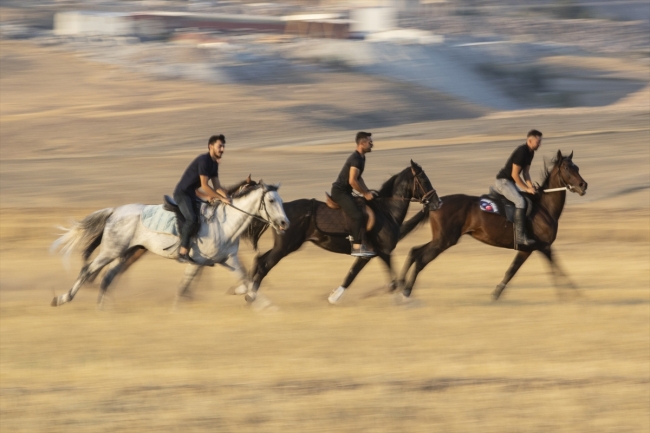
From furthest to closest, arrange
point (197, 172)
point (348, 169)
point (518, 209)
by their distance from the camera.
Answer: point (518, 209)
point (348, 169)
point (197, 172)

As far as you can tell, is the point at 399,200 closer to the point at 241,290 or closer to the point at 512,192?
the point at 512,192

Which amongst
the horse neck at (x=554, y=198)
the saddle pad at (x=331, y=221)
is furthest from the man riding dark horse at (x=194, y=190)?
the horse neck at (x=554, y=198)

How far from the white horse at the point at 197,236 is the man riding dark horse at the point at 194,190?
168 millimetres

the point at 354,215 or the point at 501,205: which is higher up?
the point at 354,215

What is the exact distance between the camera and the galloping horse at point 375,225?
13766 mm

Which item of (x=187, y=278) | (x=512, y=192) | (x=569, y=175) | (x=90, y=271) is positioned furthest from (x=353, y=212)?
(x=90, y=271)

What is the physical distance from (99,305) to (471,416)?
6.39m

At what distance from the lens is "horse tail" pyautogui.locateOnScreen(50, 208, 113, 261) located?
13.5 metres

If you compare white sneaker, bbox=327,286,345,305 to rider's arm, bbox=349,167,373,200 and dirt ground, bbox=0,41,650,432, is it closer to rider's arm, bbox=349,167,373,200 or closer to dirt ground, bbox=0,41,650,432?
dirt ground, bbox=0,41,650,432

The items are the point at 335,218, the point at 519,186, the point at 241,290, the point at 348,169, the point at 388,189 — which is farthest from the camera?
the point at 519,186

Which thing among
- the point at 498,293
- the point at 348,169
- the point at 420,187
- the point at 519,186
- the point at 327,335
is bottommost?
the point at 498,293

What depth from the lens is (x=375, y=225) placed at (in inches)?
541

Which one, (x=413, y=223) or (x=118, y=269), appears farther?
(x=413, y=223)

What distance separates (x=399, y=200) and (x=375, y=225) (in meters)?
0.47
